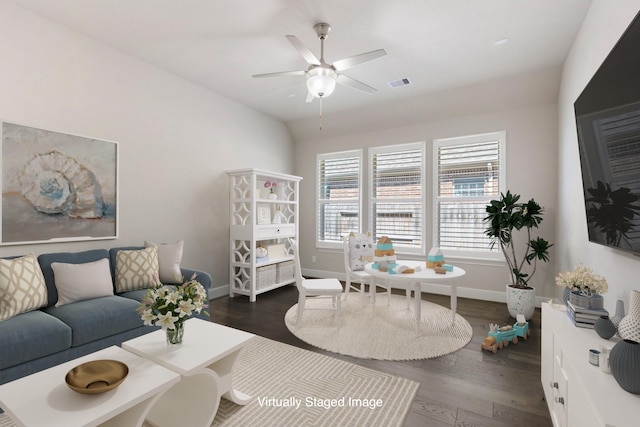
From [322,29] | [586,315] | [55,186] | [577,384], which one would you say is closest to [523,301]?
[586,315]

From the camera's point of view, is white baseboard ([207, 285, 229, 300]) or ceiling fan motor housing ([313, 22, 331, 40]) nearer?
ceiling fan motor housing ([313, 22, 331, 40])

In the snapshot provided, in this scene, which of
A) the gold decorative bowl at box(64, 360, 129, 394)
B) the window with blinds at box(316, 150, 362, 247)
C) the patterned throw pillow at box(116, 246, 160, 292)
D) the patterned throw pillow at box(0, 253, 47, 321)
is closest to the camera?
the gold decorative bowl at box(64, 360, 129, 394)

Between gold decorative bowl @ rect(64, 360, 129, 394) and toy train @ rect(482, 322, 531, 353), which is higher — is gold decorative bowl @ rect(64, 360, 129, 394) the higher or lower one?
the higher one

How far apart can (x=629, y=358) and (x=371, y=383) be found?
1512 mm

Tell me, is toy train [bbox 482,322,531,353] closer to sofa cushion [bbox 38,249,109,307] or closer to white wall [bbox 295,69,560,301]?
white wall [bbox 295,69,560,301]

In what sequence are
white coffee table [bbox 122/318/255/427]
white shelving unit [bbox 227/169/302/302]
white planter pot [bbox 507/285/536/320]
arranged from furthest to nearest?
white shelving unit [bbox 227/169/302/302] → white planter pot [bbox 507/285/536/320] → white coffee table [bbox 122/318/255/427]

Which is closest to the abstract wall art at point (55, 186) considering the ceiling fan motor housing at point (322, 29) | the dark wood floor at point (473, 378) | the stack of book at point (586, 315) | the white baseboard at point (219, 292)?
the white baseboard at point (219, 292)

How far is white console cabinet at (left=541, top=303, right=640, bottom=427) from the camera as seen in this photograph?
3.39ft

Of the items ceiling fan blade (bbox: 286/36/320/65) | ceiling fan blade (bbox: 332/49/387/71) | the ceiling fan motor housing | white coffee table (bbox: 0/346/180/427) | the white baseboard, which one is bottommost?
the white baseboard

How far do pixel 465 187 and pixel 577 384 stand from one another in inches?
141

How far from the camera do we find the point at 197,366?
160cm

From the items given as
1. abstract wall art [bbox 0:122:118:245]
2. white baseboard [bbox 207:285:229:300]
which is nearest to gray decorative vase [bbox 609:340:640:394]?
abstract wall art [bbox 0:122:118:245]

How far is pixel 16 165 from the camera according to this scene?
263 centimetres

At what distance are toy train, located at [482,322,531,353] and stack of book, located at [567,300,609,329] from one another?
3.59 feet
